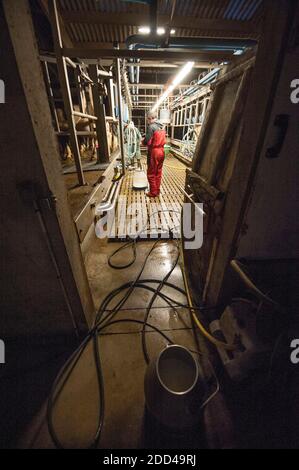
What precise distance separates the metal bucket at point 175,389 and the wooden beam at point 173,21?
5.13 metres

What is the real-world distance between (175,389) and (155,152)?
5081 millimetres

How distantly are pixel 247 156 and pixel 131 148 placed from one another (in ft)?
25.6

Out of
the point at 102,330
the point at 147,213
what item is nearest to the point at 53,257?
the point at 102,330

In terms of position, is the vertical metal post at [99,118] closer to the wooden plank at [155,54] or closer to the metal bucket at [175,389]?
the wooden plank at [155,54]

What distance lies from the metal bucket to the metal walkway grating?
2593 mm

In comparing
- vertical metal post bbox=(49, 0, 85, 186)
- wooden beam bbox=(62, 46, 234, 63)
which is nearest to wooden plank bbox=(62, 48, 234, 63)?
wooden beam bbox=(62, 46, 234, 63)

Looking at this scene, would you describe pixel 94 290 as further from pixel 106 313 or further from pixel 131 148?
pixel 131 148

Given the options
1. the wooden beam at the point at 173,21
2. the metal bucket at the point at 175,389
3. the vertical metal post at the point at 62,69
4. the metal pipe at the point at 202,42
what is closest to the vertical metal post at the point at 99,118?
the wooden beam at the point at 173,21

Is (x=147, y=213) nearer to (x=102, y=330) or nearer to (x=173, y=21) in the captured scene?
(x=102, y=330)

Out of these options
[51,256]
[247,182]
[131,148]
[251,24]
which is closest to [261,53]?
[247,182]

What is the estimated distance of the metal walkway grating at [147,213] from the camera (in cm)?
398

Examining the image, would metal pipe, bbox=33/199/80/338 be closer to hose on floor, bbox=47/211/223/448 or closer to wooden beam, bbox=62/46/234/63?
hose on floor, bbox=47/211/223/448

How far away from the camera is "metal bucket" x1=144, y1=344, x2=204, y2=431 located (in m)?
1.29

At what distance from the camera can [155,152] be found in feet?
17.2
